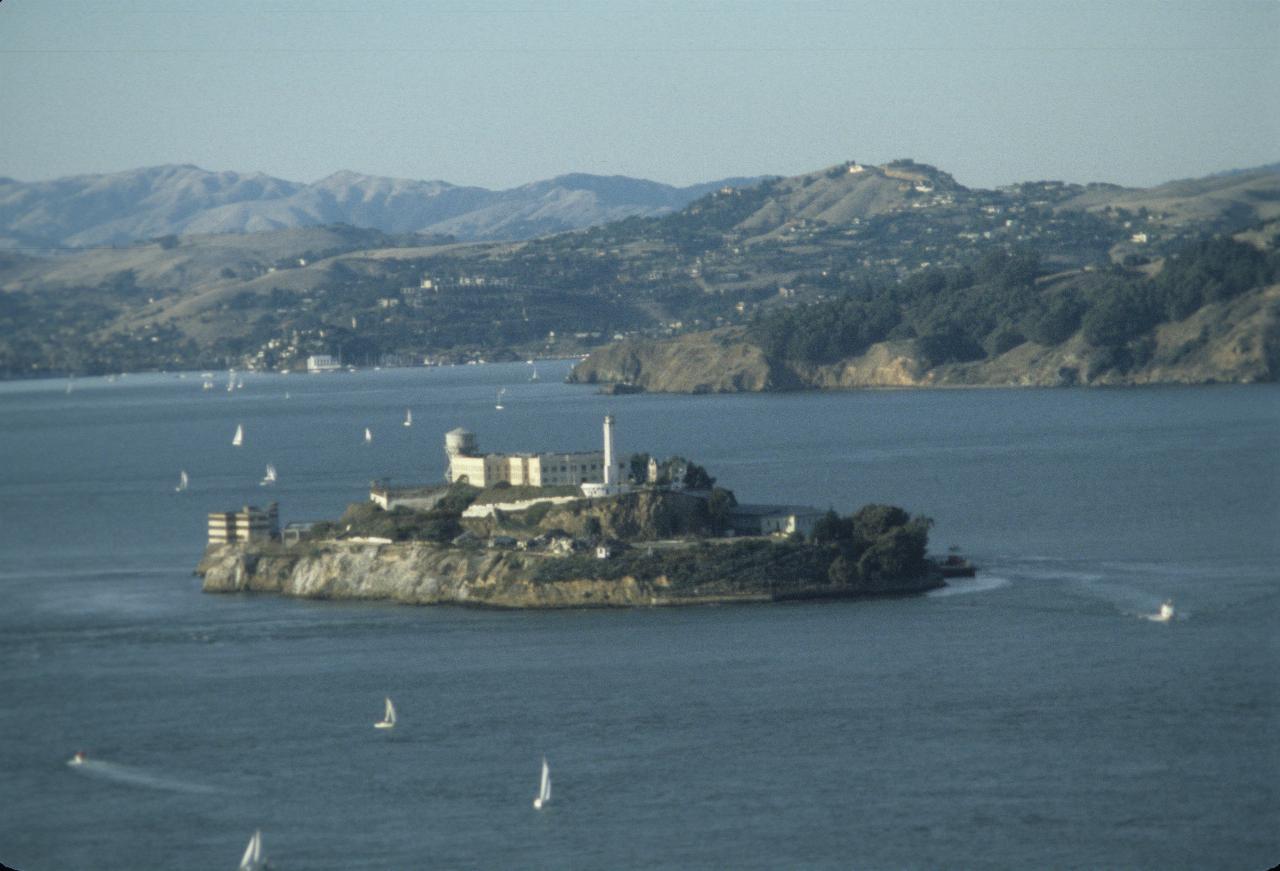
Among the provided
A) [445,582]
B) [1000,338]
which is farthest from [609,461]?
[1000,338]

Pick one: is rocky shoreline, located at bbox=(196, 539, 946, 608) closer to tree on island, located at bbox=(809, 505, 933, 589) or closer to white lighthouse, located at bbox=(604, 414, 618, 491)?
tree on island, located at bbox=(809, 505, 933, 589)

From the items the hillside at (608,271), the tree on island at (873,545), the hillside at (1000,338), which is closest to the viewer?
the tree on island at (873,545)

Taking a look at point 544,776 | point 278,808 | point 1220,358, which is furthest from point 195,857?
point 1220,358

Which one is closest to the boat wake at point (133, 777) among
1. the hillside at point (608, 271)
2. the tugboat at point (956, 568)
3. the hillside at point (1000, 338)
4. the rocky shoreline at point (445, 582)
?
the rocky shoreline at point (445, 582)

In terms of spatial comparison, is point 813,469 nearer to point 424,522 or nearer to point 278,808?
point 424,522

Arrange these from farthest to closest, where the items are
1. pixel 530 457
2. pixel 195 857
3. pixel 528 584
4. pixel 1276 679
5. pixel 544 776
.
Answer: pixel 530 457 → pixel 528 584 → pixel 1276 679 → pixel 544 776 → pixel 195 857

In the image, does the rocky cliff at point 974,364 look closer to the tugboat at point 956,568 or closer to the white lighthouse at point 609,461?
the white lighthouse at point 609,461

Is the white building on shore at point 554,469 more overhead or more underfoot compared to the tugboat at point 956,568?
more overhead
